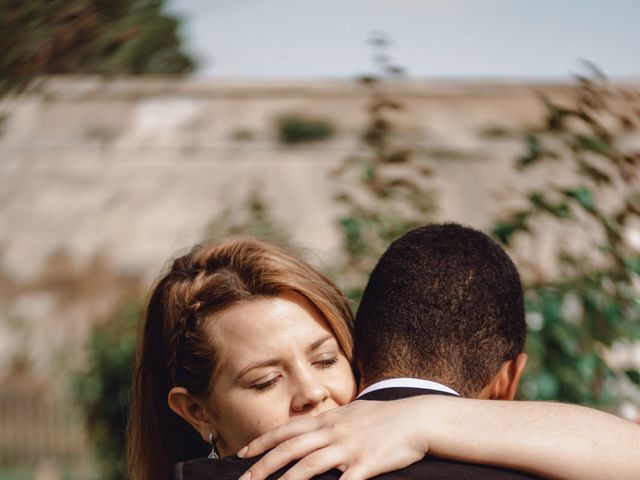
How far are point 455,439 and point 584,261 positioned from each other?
2.17 meters

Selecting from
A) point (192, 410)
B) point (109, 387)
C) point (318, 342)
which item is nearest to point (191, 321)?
point (192, 410)

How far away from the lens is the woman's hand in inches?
69.1

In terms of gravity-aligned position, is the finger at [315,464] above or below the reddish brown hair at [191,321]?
above

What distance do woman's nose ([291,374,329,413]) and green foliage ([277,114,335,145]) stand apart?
79.2 ft

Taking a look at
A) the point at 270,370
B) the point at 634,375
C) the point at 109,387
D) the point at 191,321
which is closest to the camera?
Answer: the point at 270,370

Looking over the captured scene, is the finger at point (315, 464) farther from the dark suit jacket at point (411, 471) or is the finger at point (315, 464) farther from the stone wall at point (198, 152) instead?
the stone wall at point (198, 152)

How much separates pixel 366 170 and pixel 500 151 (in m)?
23.6

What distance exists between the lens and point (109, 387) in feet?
22.9

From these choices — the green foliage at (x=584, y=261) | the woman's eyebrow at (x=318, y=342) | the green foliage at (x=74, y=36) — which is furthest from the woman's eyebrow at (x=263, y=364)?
the green foliage at (x=584, y=261)

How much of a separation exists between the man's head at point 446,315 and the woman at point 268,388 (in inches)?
3.7

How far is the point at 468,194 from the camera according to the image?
25.7 metres

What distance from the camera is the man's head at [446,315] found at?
6.34 feet

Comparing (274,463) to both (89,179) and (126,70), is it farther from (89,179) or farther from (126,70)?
(89,179)

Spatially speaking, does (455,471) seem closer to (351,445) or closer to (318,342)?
(351,445)
